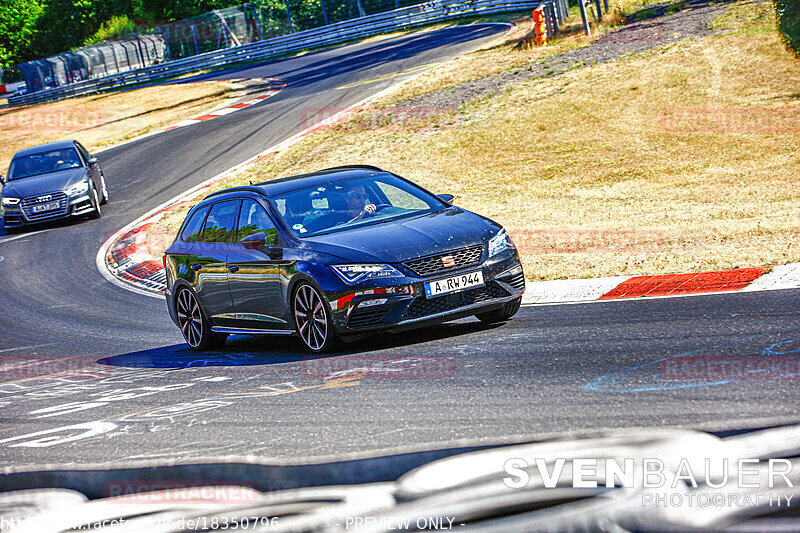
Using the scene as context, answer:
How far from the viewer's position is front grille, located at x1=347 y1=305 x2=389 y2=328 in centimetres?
795

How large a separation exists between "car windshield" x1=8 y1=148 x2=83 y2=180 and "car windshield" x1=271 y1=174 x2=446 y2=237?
15.3 m

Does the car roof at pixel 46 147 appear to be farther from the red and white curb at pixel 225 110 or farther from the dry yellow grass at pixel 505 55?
the red and white curb at pixel 225 110

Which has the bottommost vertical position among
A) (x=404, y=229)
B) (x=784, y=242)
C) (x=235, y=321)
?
(x=784, y=242)

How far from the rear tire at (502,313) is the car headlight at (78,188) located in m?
15.6

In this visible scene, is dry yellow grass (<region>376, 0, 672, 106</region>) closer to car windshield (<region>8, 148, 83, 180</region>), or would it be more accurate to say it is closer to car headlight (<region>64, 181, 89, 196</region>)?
car windshield (<region>8, 148, 83, 180</region>)

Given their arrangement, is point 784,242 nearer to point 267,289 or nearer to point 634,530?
point 267,289

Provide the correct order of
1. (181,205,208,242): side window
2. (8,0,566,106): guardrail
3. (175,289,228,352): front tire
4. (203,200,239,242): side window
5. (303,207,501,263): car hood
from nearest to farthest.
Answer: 1. (303,207,501,263): car hood
2. (203,200,239,242): side window
3. (175,289,228,352): front tire
4. (181,205,208,242): side window
5. (8,0,566,106): guardrail

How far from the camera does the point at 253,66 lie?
5009cm

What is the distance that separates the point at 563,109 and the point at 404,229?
17.6 m

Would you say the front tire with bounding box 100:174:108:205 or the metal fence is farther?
the metal fence

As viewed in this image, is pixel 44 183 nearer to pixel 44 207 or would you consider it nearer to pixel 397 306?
pixel 44 207

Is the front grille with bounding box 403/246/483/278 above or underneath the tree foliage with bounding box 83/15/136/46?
underneath

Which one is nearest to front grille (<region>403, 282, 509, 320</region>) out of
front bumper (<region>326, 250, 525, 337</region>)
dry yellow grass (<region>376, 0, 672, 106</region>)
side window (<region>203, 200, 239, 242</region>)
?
front bumper (<region>326, 250, 525, 337</region>)

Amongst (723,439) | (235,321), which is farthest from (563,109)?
(723,439)
